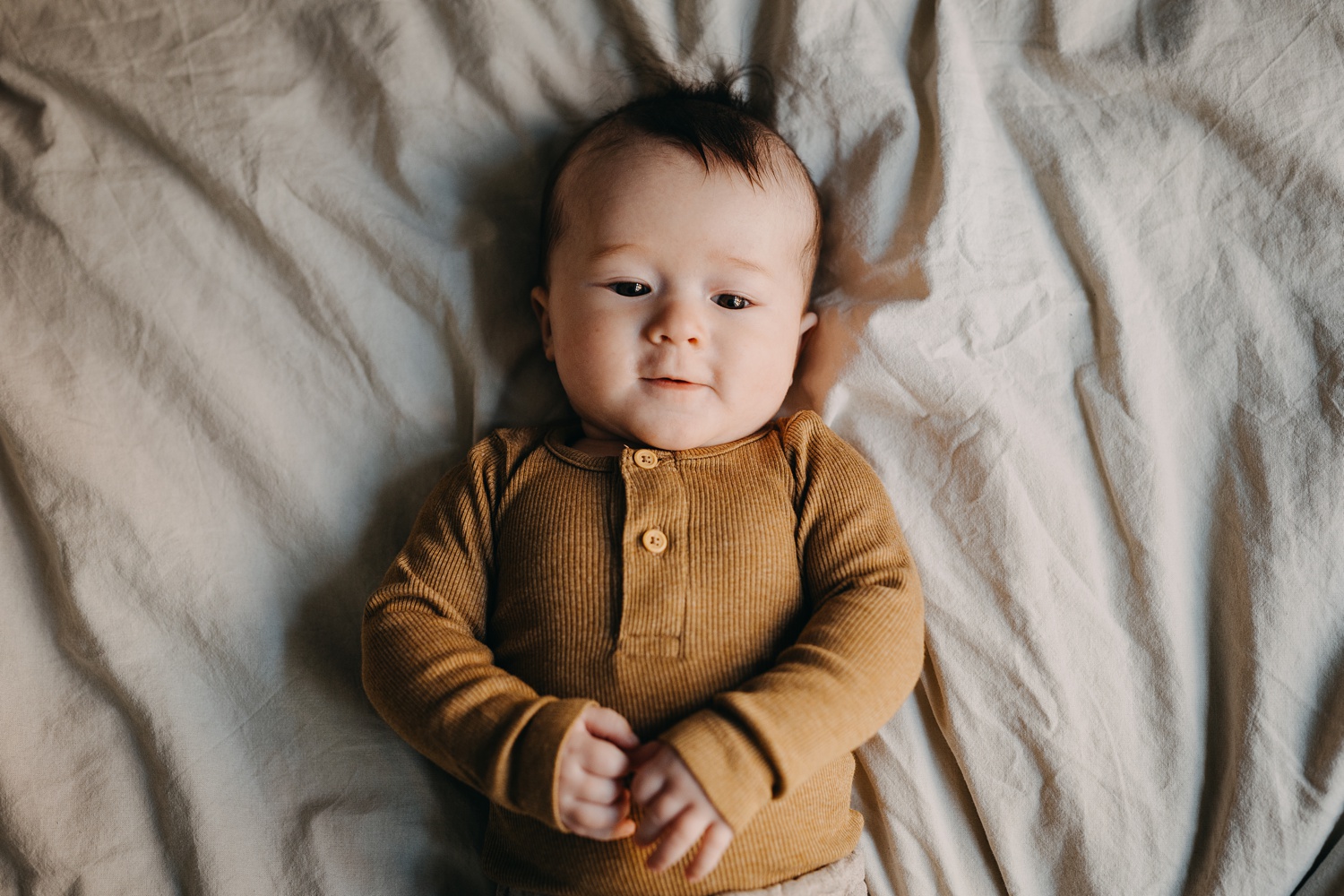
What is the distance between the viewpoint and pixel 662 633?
3.45 feet

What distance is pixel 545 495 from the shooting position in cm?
116

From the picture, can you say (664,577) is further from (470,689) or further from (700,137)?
(700,137)

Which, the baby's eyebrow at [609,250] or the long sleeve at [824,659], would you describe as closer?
the long sleeve at [824,659]

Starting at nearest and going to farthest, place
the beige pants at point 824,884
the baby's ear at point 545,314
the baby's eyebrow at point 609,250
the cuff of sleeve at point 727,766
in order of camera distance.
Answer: the cuff of sleeve at point 727,766
the beige pants at point 824,884
the baby's eyebrow at point 609,250
the baby's ear at point 545,314

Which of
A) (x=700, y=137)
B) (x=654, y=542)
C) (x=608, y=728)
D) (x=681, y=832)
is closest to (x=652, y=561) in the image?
(x=654, y=542)

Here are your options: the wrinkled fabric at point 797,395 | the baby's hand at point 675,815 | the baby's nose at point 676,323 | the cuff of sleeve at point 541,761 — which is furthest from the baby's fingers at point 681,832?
the baby's nose at point 676,323

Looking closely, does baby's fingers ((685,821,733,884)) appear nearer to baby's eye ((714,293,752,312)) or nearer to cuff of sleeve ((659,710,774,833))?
cuff of sleeve ((659,710,774,833))

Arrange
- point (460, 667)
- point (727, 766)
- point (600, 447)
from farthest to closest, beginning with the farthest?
point (600, 447)
point (460, 667)
point (727, 766)

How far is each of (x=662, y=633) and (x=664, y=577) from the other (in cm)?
7

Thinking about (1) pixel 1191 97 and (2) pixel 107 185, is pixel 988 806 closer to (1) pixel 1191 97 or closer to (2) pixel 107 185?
(1) pixel 1191 97

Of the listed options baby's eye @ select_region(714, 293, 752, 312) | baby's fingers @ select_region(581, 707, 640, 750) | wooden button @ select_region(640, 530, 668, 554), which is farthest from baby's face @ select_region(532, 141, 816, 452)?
baby's fingers @ select_region(581, 707, 640, 750)

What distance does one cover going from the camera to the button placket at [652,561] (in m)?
1.05

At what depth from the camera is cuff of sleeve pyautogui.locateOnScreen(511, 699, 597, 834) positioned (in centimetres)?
91

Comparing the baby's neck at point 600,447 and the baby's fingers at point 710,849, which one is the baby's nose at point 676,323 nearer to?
the baby's neck at point 600,447
